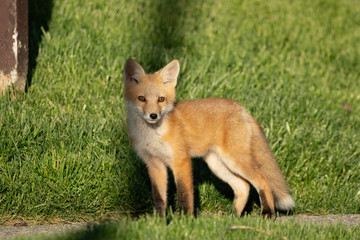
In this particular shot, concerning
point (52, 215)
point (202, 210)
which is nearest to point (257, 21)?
point (202, 210)

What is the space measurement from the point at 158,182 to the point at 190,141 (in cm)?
50

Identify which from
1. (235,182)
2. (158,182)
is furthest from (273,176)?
(158,182)

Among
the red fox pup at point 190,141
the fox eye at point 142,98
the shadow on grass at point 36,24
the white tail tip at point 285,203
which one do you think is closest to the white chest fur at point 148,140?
the red fox pup at point 190,141

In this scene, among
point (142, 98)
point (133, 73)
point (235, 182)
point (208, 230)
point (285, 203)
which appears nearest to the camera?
point (208, 230)

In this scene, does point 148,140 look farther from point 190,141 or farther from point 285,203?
point 285,203

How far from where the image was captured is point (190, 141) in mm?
4918

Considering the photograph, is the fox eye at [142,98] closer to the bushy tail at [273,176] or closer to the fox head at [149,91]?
→ the fox head at [149,91]

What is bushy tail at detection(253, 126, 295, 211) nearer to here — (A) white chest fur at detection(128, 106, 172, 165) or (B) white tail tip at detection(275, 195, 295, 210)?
(B) white tail tip at detection(275, 195, 295, 210)

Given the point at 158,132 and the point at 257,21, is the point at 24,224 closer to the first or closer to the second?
the point at 158,132

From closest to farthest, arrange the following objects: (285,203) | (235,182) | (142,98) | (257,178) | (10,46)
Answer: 1. (142,98)
2. (257,178)
3. (285,203)
4. (235,182)
5. (10,46)

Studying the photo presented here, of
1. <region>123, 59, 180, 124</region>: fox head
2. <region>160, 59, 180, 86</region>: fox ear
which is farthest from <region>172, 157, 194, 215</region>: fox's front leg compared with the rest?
<region>160, 59, 180, 86</region>: fox ear

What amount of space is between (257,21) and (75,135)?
191 inches

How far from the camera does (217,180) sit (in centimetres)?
580

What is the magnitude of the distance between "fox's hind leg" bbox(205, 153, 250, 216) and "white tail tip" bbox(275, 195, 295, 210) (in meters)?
0.34
